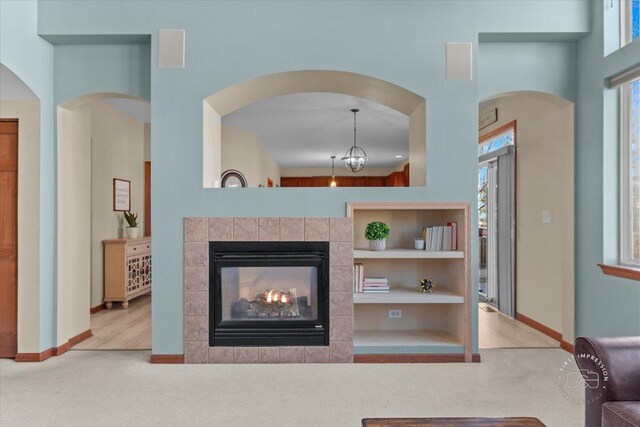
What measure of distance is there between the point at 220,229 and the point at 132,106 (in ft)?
10.9

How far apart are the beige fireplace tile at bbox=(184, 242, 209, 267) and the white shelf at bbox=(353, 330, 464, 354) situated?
139cm

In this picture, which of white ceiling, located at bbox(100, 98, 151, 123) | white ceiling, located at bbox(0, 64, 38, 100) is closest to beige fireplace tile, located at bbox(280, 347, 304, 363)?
white ceiling, located at bbox(0, 64, 38, 100)

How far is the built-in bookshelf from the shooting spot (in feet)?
11.6

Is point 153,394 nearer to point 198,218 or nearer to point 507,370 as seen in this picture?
point 198,218

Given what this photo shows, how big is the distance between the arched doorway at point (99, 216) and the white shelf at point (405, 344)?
1977 mm

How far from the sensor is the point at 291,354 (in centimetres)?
353

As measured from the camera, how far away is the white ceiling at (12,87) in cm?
327

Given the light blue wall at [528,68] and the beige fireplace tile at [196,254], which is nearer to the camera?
the beige fireplace tile at [196,254]

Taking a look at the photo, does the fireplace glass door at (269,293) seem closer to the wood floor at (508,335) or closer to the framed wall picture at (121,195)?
the wood floor at (508,335)

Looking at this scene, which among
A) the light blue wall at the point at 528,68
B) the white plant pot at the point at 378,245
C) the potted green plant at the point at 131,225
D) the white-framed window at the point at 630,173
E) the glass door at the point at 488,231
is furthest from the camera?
the potted green plant at the point at 131,225

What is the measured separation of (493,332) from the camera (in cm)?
444

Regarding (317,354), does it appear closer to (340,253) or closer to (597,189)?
(340,253)

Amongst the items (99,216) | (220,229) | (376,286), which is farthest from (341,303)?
(99,216)

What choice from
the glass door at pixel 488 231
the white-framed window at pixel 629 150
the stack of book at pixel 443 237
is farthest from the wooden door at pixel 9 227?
the glass door at pixel 488 231
